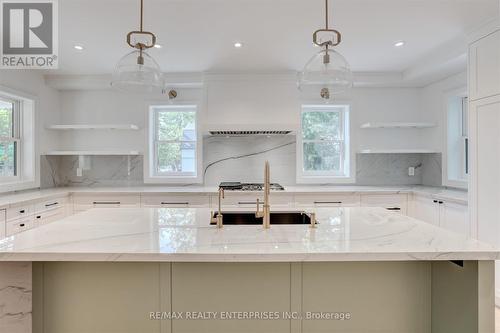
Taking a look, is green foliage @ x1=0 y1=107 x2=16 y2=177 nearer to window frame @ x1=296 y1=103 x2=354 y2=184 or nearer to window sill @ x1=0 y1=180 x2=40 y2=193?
window sill @ x1=0 y1=180 x2=40 y2=193

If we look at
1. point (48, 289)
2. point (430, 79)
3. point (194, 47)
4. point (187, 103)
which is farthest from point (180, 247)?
point (430, 79)

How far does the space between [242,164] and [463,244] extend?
117 inches

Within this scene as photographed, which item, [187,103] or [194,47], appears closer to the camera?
[194,47]

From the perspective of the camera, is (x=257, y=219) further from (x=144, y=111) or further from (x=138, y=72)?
(x=144, y=111)

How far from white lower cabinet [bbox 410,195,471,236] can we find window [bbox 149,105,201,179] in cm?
290

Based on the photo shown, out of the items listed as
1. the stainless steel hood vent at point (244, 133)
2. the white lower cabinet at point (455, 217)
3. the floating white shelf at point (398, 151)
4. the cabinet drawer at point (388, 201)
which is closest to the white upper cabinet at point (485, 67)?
the white lower cabinet at point (455, 217)

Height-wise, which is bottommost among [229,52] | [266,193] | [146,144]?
[266,193]

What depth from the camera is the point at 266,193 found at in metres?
1.60

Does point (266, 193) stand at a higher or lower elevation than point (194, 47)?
lower

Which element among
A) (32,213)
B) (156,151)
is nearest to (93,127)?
(156,151)

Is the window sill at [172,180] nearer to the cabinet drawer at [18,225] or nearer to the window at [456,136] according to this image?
the cabinet drawer at [18,225]

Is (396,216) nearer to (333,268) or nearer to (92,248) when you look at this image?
(333,268)

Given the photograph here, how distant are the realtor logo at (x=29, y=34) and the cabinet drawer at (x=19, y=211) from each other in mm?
1503

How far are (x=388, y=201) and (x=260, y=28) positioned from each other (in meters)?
2.44
